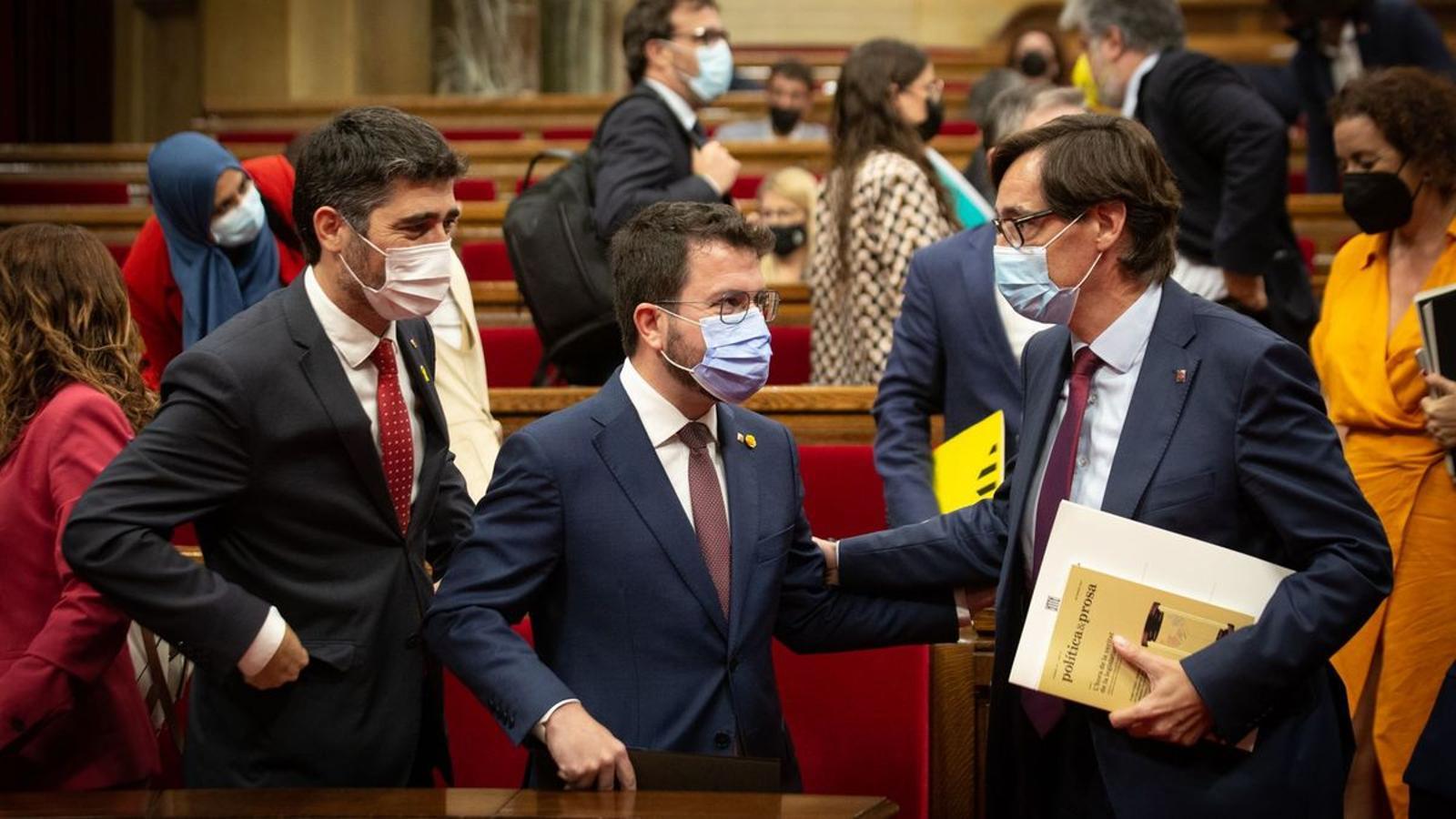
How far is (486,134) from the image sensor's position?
8.88 m

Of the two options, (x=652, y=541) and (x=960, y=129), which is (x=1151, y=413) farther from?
(x=960, y=129)

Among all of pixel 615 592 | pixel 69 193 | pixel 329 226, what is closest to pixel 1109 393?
pixel 615 592

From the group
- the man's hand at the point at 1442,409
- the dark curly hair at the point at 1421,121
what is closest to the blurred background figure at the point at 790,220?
the dark curly hair at the point at 1421,121

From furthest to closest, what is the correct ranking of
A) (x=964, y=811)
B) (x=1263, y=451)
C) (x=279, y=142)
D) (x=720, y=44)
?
(x=279, y=142), (x=720, y=44), (x=964, y=811), (x=1263, y=451)

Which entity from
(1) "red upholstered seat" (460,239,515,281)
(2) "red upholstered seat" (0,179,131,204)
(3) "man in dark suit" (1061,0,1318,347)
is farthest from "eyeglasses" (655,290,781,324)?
(2) "red upholstered seat" (0,179,131,204)

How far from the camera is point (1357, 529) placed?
2023 millimetres

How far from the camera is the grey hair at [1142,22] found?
447cm

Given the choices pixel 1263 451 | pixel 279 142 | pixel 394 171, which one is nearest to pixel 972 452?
pixel 1263 451

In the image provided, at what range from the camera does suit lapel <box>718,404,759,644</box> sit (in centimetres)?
221

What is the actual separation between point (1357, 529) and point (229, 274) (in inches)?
98.5

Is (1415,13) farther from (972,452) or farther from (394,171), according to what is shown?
(394,171)

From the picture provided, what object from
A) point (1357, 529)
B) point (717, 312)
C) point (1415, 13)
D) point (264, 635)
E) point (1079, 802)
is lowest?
point (1079, 802)

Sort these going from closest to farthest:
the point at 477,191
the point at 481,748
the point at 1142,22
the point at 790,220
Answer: the point at 481,748, the point at 1142,22, the point at 790,220, the point at 477,191

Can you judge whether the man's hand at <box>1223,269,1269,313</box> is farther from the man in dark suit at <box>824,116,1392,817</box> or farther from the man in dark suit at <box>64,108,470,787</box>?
the man in dark suit at <box>64,108,470,787</box>
